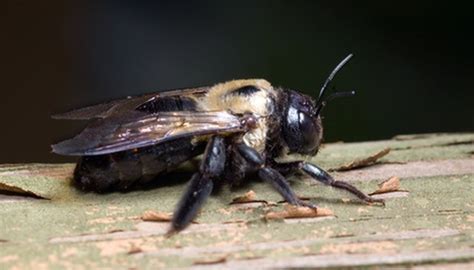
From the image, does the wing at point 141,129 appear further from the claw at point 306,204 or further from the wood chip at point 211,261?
the wood chip at point 211,261

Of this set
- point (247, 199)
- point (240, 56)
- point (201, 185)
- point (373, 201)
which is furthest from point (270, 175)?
point (240, 56)

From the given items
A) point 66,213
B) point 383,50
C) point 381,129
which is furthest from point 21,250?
point 383,50

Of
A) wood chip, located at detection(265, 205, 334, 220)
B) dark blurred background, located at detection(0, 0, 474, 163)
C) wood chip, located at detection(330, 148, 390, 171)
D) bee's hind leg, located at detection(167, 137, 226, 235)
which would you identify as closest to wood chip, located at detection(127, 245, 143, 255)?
bee's hind leg, located at detection(167, 137, 226, 235)

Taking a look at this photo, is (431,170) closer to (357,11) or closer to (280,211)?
(280,211)

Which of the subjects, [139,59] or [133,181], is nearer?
[133,181]

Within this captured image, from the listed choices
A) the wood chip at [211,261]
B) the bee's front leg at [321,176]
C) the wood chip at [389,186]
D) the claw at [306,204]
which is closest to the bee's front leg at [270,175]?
the claw at [306,204]

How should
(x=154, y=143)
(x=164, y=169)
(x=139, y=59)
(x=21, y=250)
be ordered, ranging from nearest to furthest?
(x=21, y=250), (x=154, y=143), (x=164, y=169), (x=139, y=59)

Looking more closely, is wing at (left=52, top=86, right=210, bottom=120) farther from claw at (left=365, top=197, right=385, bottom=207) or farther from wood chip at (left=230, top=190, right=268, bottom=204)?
claw at (left=365, top=197, right=385, bottom=207)
